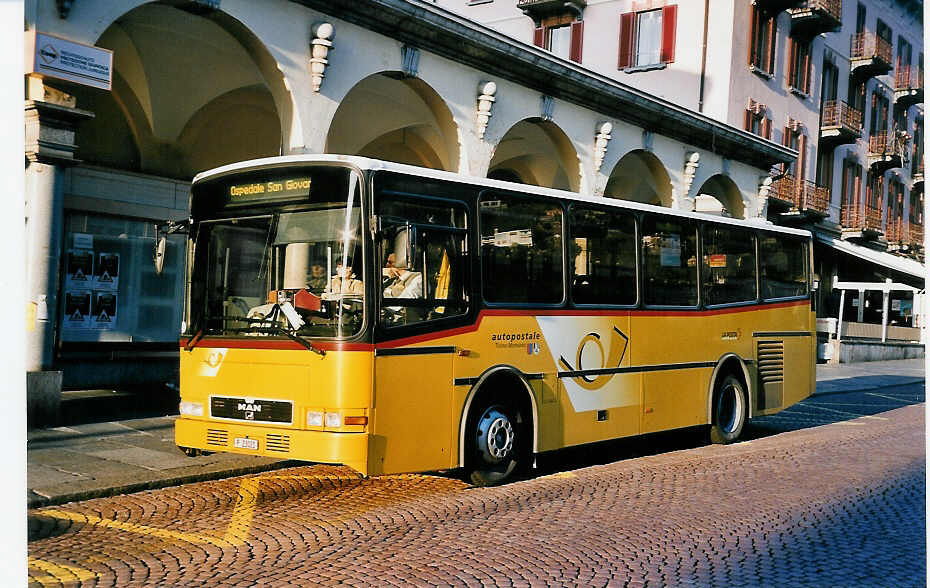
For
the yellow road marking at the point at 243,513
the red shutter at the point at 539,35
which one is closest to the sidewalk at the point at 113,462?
the yellow road marking at the point at 243,513

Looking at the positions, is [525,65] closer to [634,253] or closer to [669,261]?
[669,261]

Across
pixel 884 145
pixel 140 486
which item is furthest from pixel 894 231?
pixel 140 486

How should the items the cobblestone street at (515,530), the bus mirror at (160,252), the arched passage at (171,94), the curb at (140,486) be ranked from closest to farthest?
the cobblestone street at (515,530), the curb at (140,486), the bus mirror at (160,252), the arched passage at (171,94)

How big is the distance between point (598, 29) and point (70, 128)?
23.0 metres

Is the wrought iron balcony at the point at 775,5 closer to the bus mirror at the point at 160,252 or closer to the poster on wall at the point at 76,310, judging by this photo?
the poster on wall at the point at 76,310

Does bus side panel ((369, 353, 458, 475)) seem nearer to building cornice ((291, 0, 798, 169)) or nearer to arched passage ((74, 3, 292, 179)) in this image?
arched passage ((74, 3, 292, 179))

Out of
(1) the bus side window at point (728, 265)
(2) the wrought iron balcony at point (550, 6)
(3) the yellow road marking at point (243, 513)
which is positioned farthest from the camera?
(2) the wrought iron balcony at point (550, 6)

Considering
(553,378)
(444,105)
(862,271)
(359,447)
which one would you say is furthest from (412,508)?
(862,271)

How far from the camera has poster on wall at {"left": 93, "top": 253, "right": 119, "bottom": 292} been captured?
16.0 meters

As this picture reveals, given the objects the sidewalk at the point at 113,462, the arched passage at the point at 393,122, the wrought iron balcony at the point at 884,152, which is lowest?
the sidewalk at the point at 113,462

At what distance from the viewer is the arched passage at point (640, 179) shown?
Answer: 23797 millimetres

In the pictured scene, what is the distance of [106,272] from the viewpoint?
52.8 feet

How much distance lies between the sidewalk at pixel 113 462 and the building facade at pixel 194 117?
101 centimetres

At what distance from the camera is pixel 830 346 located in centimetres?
3328
